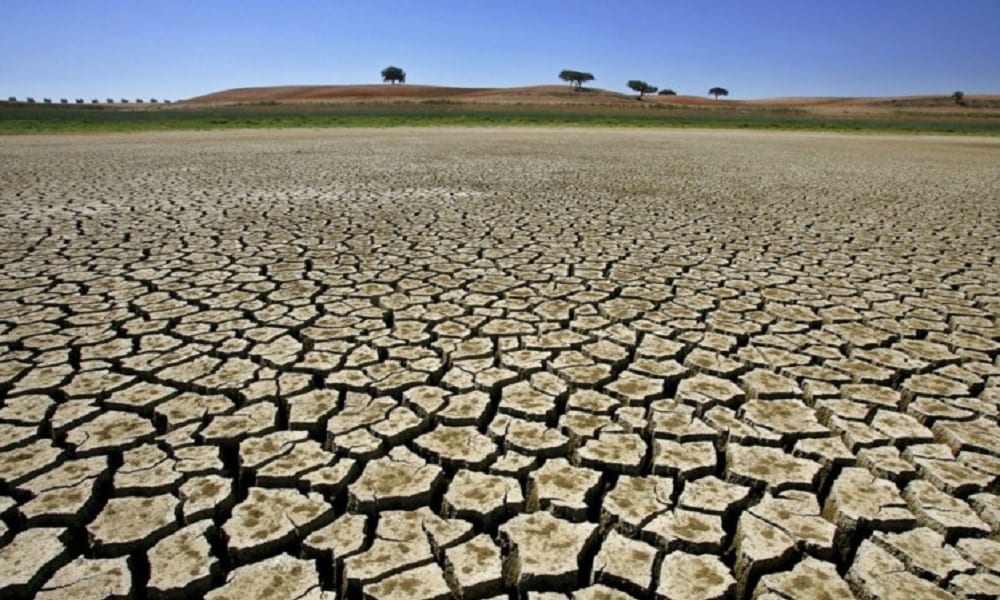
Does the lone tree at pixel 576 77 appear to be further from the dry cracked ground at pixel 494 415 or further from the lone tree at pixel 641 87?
the dry cracked ground at pixel 494 415

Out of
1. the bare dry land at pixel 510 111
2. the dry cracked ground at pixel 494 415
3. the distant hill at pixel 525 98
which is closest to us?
the dry cracked ground at pixel 494 415

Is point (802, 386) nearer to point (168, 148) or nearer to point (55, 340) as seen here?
point (55, 340)

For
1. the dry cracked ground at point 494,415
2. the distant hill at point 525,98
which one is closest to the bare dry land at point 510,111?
the distant hill at point 525,98

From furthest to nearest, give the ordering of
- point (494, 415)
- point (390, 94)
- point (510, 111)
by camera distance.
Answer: point (390, 94), point (510, 111), point (494, 415)

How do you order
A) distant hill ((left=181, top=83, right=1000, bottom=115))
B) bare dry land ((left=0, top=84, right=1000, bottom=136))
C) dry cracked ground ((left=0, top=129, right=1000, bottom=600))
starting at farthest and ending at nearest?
distant hill ((left=181, top=83, right=1000, bottom=115)) → bare dry land ((left=0, top=84, right=1000, bottom=136)) → dry cracked ground ((left=0, top=129, right=1000, bottom=600))

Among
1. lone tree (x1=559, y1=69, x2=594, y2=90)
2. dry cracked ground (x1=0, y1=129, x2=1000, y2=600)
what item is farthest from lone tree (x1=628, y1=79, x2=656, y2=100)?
dry cracked ground (x1=0, y1=129, x2=1000, y2=600)

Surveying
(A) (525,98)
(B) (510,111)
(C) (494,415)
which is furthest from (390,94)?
(C) (494,415)

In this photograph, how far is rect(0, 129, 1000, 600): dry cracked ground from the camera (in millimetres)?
1488

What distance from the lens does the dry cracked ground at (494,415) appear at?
149cm

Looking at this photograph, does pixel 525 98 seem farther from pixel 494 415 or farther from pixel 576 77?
pixel 494 415

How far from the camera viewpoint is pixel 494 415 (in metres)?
2.18

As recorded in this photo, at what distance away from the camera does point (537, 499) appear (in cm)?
172

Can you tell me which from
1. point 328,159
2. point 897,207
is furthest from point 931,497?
point 328,159

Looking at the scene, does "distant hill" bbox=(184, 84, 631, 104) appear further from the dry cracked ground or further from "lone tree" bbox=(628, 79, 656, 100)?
the dry cracked ground
